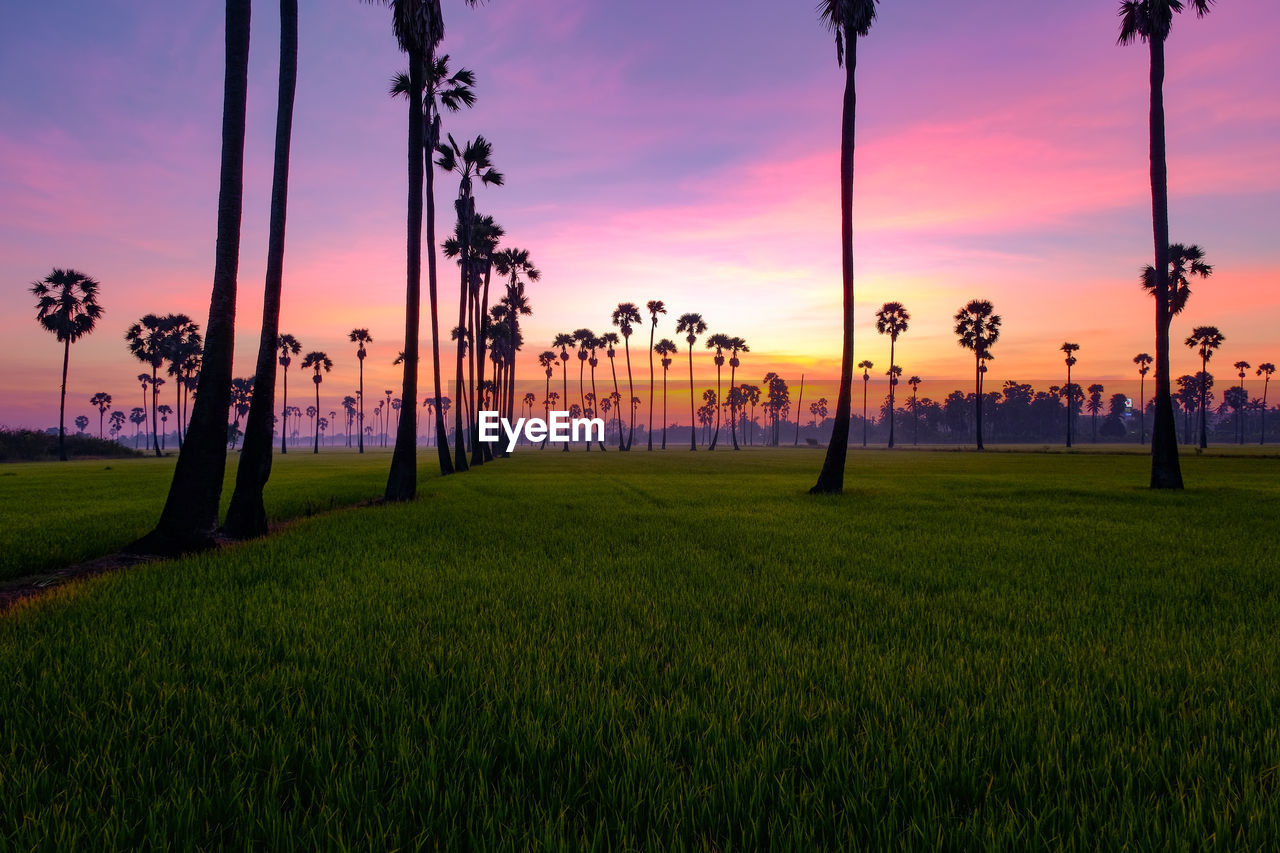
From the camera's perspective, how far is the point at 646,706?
388cm

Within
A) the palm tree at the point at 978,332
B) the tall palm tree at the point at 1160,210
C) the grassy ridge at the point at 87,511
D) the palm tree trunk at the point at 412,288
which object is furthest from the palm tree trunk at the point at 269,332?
the palm tree at the point at 978,332

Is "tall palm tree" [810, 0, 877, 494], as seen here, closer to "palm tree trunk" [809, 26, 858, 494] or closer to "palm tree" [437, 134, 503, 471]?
"palm tree trunk" [809, 26, 858, 494]

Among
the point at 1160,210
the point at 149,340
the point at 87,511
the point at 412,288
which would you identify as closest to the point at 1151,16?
the point at 1160,210

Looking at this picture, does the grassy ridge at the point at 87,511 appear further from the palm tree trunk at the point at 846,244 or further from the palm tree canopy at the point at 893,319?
the palm tree canopy at the point at 893,319

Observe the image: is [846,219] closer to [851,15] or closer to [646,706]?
[851,15]

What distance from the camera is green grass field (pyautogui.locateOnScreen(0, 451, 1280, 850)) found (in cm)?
263

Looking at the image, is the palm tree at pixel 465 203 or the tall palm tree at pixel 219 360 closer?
the tall palm tree at pixel 219 360

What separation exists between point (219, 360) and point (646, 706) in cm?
1083

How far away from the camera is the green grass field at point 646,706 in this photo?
2635 mm

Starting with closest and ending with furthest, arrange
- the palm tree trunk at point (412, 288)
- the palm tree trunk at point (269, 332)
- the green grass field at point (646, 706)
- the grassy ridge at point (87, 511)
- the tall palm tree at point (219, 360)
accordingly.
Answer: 1. the green grass field at point (646, 706)
2. the grassy ridge at point (87, 511)
3. the tall palm tree at point (219, 360)
4. the palm tree trunk at point (269, 332)
5. the palm tree trunk at point (412, 288)

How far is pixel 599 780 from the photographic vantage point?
2.98 meters

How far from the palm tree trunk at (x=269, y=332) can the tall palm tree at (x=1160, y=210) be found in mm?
27346

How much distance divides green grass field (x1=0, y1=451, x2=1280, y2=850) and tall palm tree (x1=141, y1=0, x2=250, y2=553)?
2.25 metres

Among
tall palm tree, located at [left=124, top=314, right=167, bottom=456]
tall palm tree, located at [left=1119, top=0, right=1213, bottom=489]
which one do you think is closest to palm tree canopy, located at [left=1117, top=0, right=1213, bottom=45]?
tall palm tree, located at [left=1119, top=0, right=1213, bottom=489]
